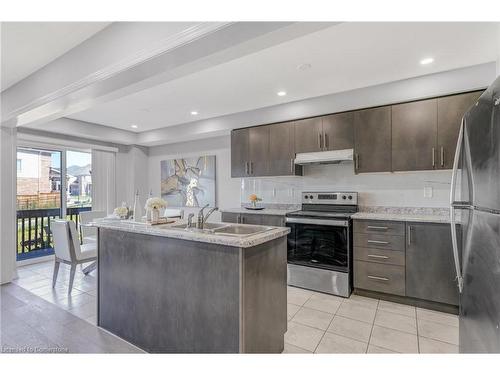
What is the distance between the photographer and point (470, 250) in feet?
4.53

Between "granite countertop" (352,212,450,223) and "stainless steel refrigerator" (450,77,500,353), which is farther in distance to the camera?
"granite countertop" (352,212,450,223)

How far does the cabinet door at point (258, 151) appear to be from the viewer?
388 centimetres

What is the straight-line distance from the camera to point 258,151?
394 centimetres

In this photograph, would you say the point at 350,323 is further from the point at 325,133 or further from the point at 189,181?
the point at 189,181

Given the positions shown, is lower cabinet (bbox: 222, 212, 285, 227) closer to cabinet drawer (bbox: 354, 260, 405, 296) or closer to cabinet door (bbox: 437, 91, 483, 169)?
cabinet drawer (bbox: 354, 260, 405, 296)

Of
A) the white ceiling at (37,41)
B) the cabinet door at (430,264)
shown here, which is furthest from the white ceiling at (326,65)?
the cabinet door at (430,264)

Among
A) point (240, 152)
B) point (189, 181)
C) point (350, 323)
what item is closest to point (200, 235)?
point (350, 323)

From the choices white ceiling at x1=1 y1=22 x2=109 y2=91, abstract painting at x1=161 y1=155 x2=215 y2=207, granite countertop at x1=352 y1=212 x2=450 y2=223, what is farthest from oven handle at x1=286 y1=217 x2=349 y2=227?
white ceiling at x1=1 y1=22 x2=109 y2=91

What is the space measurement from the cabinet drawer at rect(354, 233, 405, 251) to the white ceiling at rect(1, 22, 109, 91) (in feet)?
10.5

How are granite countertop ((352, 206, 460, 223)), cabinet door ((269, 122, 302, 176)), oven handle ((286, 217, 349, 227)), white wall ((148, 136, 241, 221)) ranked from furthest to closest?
1. white wall ((148, 136, 241, 221))
2. cabinet door ((269, 122, 302, 176))
3. oven handle ((286, 217, 349, 227))
4. granite countertop ((352, 206, 460, 223))

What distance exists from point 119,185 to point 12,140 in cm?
202

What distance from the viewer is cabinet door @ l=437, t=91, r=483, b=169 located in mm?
2621

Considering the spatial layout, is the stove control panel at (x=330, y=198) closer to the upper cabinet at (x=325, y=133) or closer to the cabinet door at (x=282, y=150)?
the cabinet door at (x=282, y=150)
